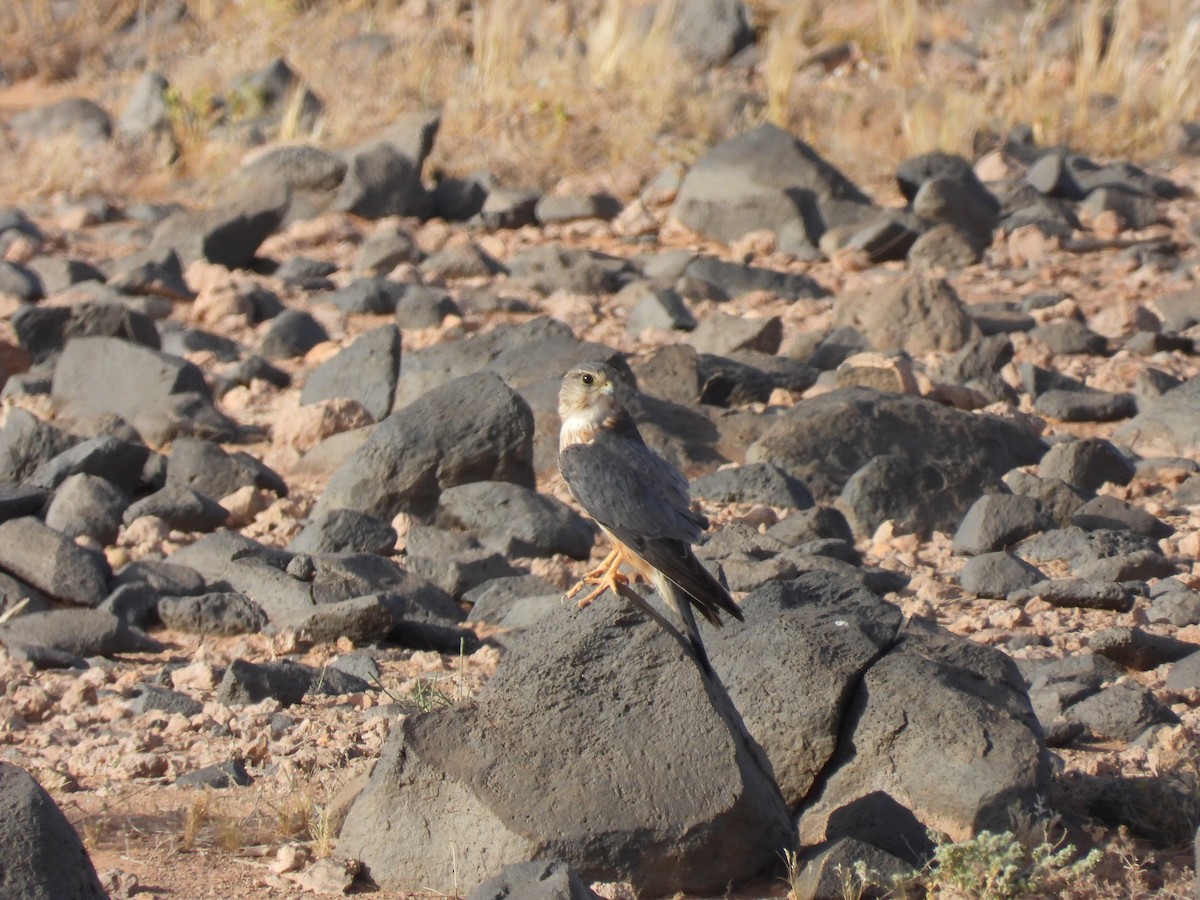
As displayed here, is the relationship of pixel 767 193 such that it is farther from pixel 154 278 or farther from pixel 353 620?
pixel 353 620

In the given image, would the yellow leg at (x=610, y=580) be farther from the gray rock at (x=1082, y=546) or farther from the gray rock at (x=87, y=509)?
the gray rock at (x=87, y=509)

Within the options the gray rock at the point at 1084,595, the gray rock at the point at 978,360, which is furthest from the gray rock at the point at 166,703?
the gray rock at the point at 978,360

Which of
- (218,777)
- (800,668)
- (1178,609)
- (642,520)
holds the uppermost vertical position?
(642,520)

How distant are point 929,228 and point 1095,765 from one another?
6.96 m

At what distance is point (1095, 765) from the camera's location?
4.61 m

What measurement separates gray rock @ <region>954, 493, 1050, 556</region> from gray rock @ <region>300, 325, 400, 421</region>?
117 inches

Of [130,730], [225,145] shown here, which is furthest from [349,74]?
[130,730]

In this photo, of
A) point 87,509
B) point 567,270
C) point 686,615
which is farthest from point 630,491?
point 567,270

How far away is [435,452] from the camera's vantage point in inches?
283

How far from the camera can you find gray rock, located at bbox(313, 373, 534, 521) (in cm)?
719

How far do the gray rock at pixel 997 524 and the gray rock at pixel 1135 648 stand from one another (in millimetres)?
1202

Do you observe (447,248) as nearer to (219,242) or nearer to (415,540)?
(219,242)

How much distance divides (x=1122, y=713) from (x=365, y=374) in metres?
4.64

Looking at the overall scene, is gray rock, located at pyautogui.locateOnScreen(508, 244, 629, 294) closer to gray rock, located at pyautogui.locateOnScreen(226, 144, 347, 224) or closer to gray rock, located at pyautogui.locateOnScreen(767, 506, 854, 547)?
gray rock, located at pyautogui.locateOnScreen(226, 144, 347, 224)
